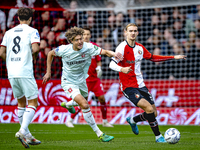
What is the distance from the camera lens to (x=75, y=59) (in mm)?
6402

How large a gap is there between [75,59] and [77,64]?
0.40 ft

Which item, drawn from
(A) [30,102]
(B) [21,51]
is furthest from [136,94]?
(B) [21,51]

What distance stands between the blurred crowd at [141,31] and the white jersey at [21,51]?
5.30 metres

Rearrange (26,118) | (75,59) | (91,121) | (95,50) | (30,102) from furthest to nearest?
1. (75,59)
2. (95,50)
3. (91,121)
4. (30,102)
5. (26,118)

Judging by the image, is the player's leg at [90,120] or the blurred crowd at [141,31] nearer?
the player's leg at [90,120]

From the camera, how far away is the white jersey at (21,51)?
18.0 feet

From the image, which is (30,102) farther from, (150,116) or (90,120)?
(150,116)

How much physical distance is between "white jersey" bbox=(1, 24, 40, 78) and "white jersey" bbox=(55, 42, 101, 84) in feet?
2.97

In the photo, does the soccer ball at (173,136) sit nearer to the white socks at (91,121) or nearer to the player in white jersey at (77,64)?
the player in white jersey at (77,64)

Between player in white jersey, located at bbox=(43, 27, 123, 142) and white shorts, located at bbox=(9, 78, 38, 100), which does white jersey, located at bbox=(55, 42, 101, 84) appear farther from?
white shorts, located at bbox=(9, 78, 38, 100)

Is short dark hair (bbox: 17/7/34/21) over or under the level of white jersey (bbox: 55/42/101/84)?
over

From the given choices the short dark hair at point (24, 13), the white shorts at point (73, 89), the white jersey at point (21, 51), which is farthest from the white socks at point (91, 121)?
the short dark hair at point (24, 13)

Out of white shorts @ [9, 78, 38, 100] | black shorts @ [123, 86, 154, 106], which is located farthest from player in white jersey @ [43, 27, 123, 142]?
black shorts @ [123, 86, 154, 106]

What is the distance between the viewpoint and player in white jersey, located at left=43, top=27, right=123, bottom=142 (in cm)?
596
